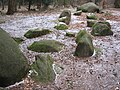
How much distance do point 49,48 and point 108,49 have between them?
8.60 feet

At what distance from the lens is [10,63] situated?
25.9 ft

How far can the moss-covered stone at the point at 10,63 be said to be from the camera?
7.72 metres

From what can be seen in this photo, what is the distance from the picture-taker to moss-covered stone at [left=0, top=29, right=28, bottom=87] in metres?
7.72

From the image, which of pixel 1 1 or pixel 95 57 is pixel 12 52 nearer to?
pixel 95 57

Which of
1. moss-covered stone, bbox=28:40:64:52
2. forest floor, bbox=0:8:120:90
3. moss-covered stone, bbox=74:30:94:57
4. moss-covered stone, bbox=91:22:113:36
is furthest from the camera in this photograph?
moss-covered stone, bbox=91:22:113:36

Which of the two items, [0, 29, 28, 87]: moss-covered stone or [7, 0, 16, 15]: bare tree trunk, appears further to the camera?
[7, 0, 16, 15]: bare tree trunk

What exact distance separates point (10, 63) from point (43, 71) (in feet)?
3.86

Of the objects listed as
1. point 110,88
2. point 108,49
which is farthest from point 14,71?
point 108,49

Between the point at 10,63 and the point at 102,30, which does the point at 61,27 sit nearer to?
the point at 102,30

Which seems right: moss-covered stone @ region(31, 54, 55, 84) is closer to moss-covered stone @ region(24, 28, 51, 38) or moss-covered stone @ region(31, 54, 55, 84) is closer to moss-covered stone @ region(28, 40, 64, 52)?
moss-covered stone @ region(28, 40, 64, 52)

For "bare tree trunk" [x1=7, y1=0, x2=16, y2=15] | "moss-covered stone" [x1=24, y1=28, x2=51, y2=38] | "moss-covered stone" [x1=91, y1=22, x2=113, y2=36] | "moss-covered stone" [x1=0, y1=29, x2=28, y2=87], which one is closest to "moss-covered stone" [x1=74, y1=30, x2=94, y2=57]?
"moss-covered stone" [x1=0, y1=29, x2=28, y2=87]

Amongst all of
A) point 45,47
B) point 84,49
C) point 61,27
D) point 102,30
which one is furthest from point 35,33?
point 84,49

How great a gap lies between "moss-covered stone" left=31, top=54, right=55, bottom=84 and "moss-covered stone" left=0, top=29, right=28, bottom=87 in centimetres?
38

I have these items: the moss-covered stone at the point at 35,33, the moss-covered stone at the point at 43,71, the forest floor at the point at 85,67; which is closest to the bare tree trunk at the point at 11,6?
the forest floor at the point at 85,67
